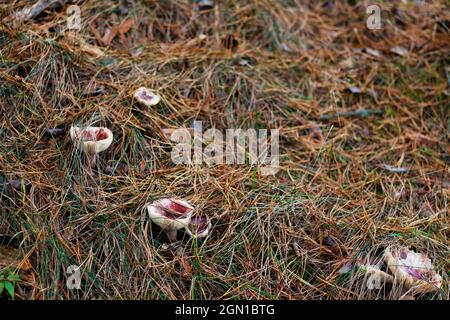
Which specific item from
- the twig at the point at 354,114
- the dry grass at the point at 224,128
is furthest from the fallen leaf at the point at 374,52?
the twig at the point at 354,114

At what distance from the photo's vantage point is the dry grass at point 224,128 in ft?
7.45

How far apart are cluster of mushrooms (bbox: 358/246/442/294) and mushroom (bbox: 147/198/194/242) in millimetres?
787

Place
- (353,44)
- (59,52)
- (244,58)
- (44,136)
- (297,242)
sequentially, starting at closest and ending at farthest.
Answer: (297,242)
(44,136)
(59,52)
(244,58)
(353,44)

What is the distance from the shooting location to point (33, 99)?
8.91ft

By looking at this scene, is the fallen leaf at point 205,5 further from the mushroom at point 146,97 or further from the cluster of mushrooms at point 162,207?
the cluster of mushrooms at point 162,207

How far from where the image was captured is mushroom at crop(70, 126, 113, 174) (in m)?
2.46

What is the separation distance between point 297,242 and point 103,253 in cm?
85

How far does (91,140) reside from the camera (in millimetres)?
2494

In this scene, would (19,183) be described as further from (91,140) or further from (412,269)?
(412,269)

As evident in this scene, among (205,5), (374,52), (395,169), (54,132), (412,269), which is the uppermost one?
(205,5)

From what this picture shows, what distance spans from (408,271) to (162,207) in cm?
108

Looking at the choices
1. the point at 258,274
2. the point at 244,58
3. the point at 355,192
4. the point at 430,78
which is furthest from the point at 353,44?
the point at 258,274

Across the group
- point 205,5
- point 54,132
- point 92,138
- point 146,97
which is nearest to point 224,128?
point 146,97

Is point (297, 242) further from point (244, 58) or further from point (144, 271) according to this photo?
point (244, 58)
